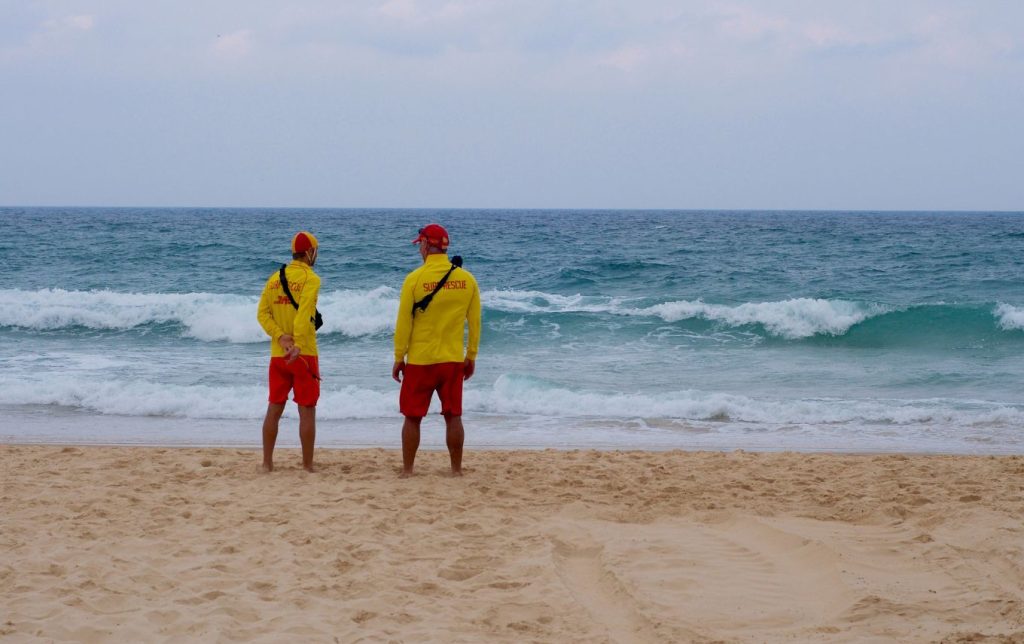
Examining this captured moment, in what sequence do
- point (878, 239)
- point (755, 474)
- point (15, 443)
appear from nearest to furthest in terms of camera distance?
1. point (755, 474)
2. point (15, 443)
3. point (878, 239)

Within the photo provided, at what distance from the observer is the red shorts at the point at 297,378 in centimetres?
598

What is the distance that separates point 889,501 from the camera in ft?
18.5

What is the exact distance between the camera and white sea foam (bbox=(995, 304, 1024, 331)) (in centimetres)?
1567

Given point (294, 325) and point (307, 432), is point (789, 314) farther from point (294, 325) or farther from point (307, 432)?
point (294, 325)

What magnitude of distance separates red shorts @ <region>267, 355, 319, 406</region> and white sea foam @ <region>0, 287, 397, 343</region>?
9429 mm

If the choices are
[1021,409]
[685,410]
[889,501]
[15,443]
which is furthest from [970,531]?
[15,443]

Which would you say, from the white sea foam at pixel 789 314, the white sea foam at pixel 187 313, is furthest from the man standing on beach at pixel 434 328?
the white sea foam at pixel 789 314

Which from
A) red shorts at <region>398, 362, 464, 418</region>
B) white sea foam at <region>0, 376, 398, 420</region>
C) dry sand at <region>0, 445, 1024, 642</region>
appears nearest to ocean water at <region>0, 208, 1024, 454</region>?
white sea foam at <region>0, 376, 398, 420</region>

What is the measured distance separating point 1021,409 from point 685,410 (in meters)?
3.59

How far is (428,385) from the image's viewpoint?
5.86m

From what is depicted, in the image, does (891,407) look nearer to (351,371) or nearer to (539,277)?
(351,371)

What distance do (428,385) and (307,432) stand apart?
38.8 inches

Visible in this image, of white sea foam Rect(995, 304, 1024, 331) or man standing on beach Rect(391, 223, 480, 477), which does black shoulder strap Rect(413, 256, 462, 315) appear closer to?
man standing on beach Rect(391, 223, 480, 477)

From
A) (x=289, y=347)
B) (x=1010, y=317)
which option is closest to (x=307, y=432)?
(x=289, y=347)
